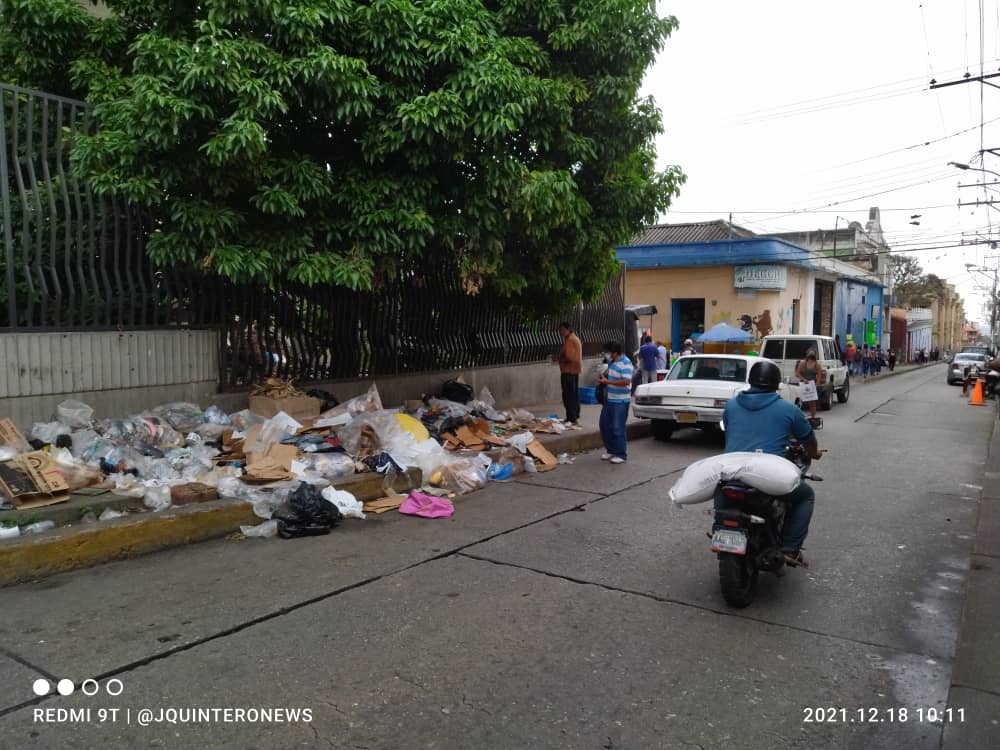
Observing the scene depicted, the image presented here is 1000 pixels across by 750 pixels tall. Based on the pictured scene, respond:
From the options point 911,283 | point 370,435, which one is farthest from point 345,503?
point 911,283

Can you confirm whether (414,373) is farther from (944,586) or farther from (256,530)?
(944,586)

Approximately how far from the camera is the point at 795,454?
17.3ft

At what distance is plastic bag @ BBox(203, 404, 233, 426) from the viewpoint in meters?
8.45

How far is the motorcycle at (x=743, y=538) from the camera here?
4.58m

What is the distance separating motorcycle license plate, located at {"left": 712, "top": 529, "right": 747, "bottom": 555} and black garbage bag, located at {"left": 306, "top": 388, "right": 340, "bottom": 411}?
626 centimetres

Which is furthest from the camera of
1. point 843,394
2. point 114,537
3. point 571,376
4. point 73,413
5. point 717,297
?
point 717,297

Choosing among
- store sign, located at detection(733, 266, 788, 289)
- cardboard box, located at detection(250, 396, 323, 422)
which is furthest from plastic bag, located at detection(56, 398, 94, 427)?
store sign, located at detection(733, 266, 788, 289)

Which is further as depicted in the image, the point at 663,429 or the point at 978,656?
the point at 663,429

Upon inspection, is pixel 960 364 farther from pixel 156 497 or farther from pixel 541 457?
pixel 156 497

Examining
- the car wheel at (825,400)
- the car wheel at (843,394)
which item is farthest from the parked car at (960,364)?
the car wheel at (825,400)

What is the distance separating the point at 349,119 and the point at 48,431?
4152mm

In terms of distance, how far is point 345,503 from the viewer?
700 cm

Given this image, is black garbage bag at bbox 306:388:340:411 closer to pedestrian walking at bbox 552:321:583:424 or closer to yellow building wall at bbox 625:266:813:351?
pedestrian walking at bbox 552:321:583:424

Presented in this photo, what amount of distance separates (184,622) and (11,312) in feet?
14.0
